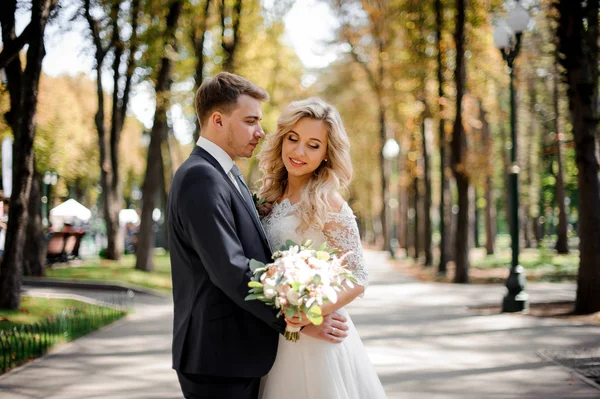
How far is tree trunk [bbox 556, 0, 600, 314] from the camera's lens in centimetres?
1227

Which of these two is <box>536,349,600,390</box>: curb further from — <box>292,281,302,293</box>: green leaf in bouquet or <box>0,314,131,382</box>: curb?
<box>0,314,131,382</box>: curb

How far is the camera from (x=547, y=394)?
6.94m

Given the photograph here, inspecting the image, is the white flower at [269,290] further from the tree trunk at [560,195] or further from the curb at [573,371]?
the tree trunk at [560,195]

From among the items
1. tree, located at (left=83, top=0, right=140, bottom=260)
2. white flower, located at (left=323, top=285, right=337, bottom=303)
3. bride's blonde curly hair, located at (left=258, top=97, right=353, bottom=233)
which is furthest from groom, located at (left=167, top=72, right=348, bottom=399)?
tree, located at (left=83, top=0, right=140, bottom=260)

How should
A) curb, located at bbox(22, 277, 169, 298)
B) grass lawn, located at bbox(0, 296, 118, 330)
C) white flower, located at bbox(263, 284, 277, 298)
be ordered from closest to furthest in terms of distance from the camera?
white flower, located at bbox(263, 284, 277, 298), grass lawn, located at bbox(0, 296, 118, 330), curb, located at bbox(22, 277, 169, 298)

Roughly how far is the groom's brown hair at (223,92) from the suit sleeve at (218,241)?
418 mm

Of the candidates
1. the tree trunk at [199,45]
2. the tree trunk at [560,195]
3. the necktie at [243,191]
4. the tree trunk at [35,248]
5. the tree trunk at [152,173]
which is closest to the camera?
the necktie at [243,191]

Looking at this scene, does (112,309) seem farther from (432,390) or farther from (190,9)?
(190,9)

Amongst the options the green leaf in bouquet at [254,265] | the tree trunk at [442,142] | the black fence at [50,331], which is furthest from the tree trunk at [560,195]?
the green leaf in bouquet at [254,265]

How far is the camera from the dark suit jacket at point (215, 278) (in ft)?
9.86

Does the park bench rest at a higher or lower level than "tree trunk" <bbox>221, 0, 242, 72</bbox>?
lower

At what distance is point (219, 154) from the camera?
11.0 feet

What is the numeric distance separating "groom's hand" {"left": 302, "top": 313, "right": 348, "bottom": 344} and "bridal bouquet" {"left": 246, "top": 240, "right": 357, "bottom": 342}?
0.67ft

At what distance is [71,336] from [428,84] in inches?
820
